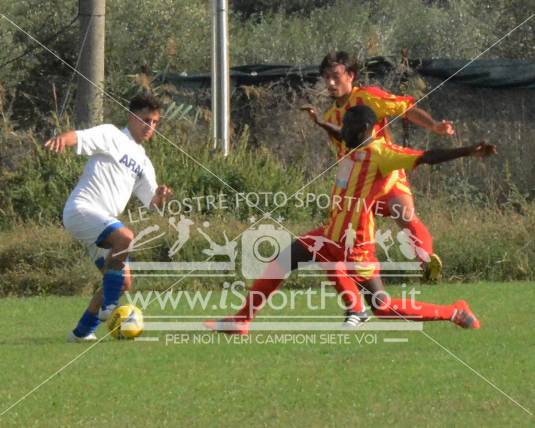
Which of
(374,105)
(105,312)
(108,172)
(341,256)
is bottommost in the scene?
(105,312)

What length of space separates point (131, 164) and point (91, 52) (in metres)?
9.51

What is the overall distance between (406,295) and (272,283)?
13.0 ft

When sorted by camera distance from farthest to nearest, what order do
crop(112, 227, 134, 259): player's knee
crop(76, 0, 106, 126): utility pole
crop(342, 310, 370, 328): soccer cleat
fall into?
crop(76, 0, 106, 126): utility pole, crop(342, 310, 370, 328): soccer cleat, crop(112, 227, 134, 259): player's knee

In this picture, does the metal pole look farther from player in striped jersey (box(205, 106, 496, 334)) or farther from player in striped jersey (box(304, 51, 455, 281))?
player in striped jersey (box(205, 106, 496, 334))

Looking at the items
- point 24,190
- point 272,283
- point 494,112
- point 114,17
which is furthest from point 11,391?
point 114,17

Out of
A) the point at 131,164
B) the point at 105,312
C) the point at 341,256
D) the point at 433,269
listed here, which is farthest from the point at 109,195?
the point at 433,269

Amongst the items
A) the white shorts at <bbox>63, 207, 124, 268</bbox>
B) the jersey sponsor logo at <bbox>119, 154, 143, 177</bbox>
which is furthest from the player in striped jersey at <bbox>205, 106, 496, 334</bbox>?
the jersey sponsor logo at <bbox>119, 154, 143, 177</bbox>

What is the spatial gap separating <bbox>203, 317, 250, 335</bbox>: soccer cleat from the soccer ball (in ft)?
1.93

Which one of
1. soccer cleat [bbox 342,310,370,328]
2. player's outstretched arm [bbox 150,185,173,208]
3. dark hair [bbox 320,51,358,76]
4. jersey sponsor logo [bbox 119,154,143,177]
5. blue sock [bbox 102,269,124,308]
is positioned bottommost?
soccer cleat [bbox 342,310,370,328]

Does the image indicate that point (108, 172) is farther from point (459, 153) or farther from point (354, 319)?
point (459, 153)

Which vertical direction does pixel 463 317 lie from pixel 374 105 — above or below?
below

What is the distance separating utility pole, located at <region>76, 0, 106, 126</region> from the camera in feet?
64.8

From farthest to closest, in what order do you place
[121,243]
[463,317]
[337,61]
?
[337,61], [463,317], [121,243]

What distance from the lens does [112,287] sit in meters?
10.7
